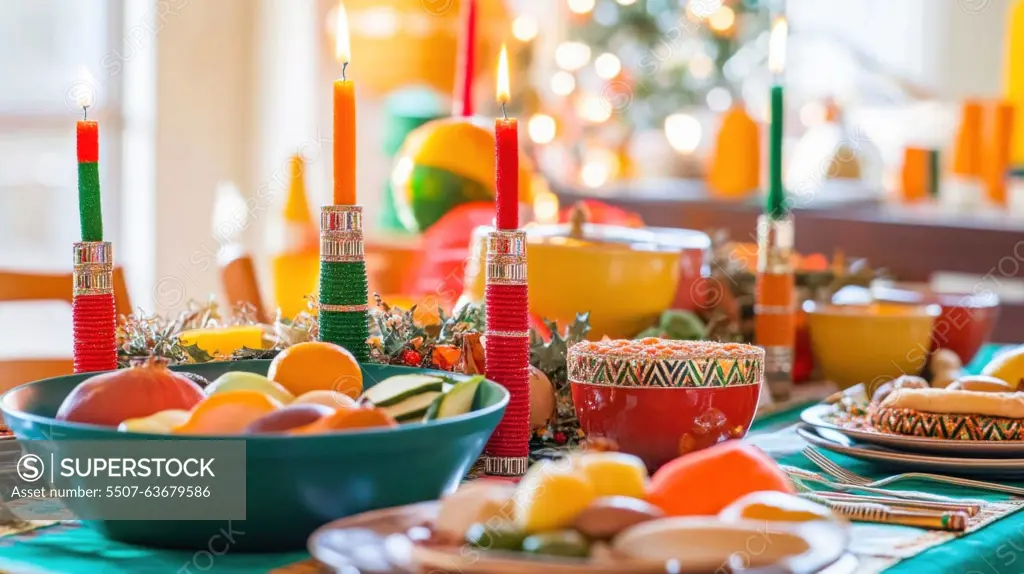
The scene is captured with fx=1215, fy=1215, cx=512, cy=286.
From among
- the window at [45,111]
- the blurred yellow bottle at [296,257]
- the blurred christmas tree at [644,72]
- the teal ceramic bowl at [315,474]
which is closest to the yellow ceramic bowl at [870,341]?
the blurred yellow bottle at [296,257]

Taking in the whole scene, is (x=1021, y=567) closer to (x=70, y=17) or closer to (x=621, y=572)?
(x=621, y=572)

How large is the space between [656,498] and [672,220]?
102 inches

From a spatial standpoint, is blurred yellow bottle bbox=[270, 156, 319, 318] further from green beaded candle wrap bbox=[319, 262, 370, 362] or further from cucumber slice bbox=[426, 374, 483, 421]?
cucumber slice bbox=[426, 374, 483, 421]

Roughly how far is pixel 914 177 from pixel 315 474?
3.34 m

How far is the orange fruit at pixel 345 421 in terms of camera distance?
650 mm

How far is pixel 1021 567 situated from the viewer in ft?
2.62

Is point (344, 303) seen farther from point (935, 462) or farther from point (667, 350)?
point (935, 462)

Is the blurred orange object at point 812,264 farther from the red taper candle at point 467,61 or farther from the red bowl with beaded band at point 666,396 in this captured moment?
the red bowl with beaded band at point 666,396

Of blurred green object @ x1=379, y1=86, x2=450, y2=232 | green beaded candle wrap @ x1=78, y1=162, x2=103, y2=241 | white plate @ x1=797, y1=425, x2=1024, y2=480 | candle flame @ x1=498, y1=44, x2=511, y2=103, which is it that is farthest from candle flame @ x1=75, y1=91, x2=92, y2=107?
blurred green object @ x1=379, y1=86, x2=450, y2=232

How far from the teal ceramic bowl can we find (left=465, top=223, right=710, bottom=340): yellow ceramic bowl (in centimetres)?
49

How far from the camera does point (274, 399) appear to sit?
72cm

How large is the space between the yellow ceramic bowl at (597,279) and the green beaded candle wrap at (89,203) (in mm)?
418

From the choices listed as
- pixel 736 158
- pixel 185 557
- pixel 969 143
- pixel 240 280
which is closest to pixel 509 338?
pixel 185 557

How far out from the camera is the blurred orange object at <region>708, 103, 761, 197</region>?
3449mm
